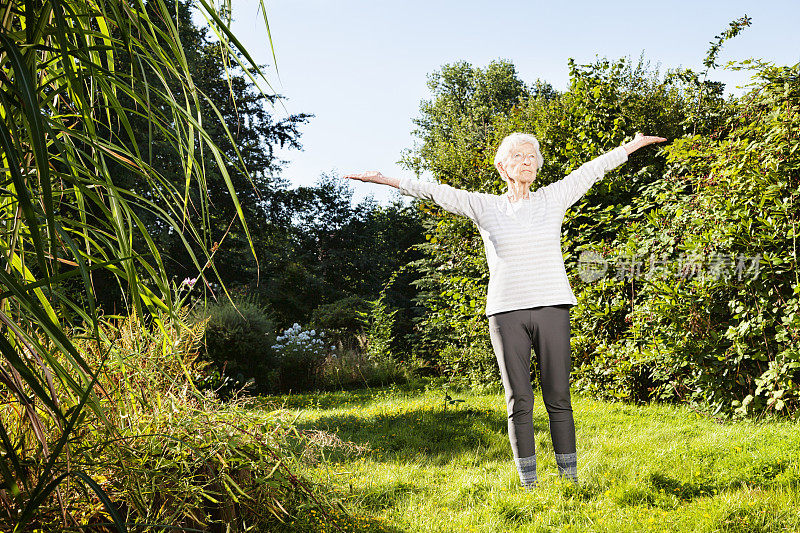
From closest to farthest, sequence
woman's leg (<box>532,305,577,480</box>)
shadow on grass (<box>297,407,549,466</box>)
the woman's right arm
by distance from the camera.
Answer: woman's leg (<box>532,305,577,480</box>) < the woman's right arm < shadow on grass (<box>297,407,549,466</box>)

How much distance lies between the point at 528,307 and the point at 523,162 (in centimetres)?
75

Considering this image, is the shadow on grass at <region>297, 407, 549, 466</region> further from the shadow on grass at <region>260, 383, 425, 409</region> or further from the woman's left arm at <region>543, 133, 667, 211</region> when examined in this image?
the woman's left arm at <region>543, 133, 667, 211</region>

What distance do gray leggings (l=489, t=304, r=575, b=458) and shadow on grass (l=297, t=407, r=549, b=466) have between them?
0.79 meters

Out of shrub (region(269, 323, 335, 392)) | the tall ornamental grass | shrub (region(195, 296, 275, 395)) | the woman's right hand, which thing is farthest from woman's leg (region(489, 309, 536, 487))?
shrub (region(269, 323, 335, 392))

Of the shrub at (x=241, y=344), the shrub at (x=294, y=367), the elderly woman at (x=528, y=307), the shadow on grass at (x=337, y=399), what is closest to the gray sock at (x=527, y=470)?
the elderly woman at (x=528, y=307)

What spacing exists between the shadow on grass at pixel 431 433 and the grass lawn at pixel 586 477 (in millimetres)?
14

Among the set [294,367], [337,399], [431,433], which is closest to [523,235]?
[431,433]

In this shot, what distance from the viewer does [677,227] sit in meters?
4.18

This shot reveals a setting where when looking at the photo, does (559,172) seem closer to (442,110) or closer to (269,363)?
(269,363)

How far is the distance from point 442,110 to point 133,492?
919 inches

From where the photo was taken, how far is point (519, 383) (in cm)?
278

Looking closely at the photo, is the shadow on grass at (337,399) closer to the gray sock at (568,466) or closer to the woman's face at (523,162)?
the gray sock at (568,466)

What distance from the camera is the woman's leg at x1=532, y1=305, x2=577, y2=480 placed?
274cm

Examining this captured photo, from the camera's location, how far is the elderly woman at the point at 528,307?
274 cm
